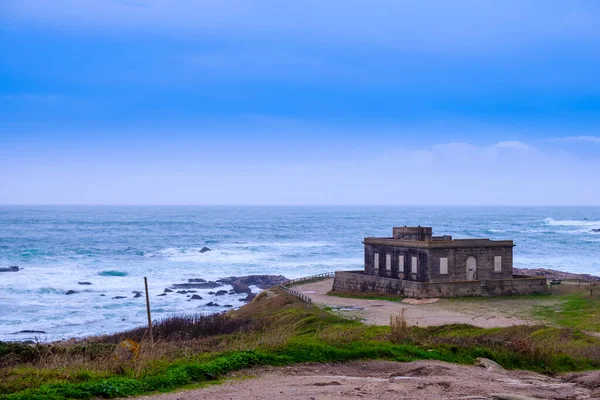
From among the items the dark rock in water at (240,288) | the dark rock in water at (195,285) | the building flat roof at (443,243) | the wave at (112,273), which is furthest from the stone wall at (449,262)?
the wave at (112,273)

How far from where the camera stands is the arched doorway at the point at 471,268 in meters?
40.6

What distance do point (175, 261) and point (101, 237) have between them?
A: 35.9 metres

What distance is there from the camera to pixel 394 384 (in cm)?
1361

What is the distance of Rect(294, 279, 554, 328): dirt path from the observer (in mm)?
30875

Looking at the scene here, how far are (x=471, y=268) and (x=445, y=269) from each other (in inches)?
70.6

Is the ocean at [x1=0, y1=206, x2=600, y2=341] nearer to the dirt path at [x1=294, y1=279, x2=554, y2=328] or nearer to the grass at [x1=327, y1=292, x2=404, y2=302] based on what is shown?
the grass at [x1=327, y1=292, x2=404, y2=302]

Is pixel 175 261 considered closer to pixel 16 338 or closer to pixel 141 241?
pixel 141 241

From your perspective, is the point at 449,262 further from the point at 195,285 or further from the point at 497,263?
the point at 195,285

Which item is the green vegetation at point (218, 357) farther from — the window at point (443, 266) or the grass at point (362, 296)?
the grass at point (362, 296)

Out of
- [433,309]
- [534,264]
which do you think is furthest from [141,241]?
[433,309]

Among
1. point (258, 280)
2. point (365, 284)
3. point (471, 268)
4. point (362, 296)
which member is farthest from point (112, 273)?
point (471, 268)

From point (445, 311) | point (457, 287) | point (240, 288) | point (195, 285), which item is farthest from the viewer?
point (195, 285)

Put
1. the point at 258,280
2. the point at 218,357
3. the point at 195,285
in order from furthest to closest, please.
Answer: the point at 258,280 < the point at 195,285 < the point at 218,357

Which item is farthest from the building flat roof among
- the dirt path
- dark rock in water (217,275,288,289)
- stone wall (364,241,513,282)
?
dark rock in water (217,275,288,289)
